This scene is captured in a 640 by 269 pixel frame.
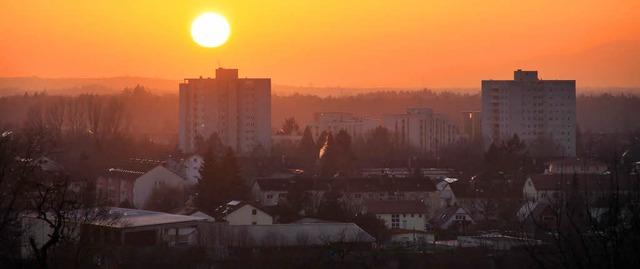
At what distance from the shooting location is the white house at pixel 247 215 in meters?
19.4

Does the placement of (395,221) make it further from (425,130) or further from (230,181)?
(425,130)

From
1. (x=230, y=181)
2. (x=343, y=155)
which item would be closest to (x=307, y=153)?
(x=343, y=155)

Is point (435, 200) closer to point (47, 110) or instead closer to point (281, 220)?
point (281, 220)

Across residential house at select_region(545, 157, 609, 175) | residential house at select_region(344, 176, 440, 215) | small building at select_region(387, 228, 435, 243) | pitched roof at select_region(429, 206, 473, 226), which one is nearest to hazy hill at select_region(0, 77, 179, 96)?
residential house at select_region(545, 157, 609, 175)

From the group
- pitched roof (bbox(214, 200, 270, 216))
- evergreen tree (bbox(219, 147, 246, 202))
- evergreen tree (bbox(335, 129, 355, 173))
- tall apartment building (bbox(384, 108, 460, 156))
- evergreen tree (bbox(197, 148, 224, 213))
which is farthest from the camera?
tall apartment building (bbox(384, 108, 460, 156))

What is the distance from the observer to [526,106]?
44469 millimetres

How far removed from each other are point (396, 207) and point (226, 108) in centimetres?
2352

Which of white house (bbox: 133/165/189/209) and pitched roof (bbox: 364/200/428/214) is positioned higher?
white house (bbox: 133/165/189/209)

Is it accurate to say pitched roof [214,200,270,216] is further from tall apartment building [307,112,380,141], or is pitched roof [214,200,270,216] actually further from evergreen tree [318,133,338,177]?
tall apartment building [307,112,380,141]

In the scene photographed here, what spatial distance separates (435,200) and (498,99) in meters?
21.2

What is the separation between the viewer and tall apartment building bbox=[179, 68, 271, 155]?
142 ft

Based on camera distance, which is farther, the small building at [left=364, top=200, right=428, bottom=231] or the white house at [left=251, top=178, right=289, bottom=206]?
the white house at [left=251, top=178, right=289, bottom=206]

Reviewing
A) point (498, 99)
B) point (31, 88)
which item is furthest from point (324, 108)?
point (498, 99)

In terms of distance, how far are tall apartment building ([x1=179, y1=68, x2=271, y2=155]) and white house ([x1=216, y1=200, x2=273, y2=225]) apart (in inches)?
914
